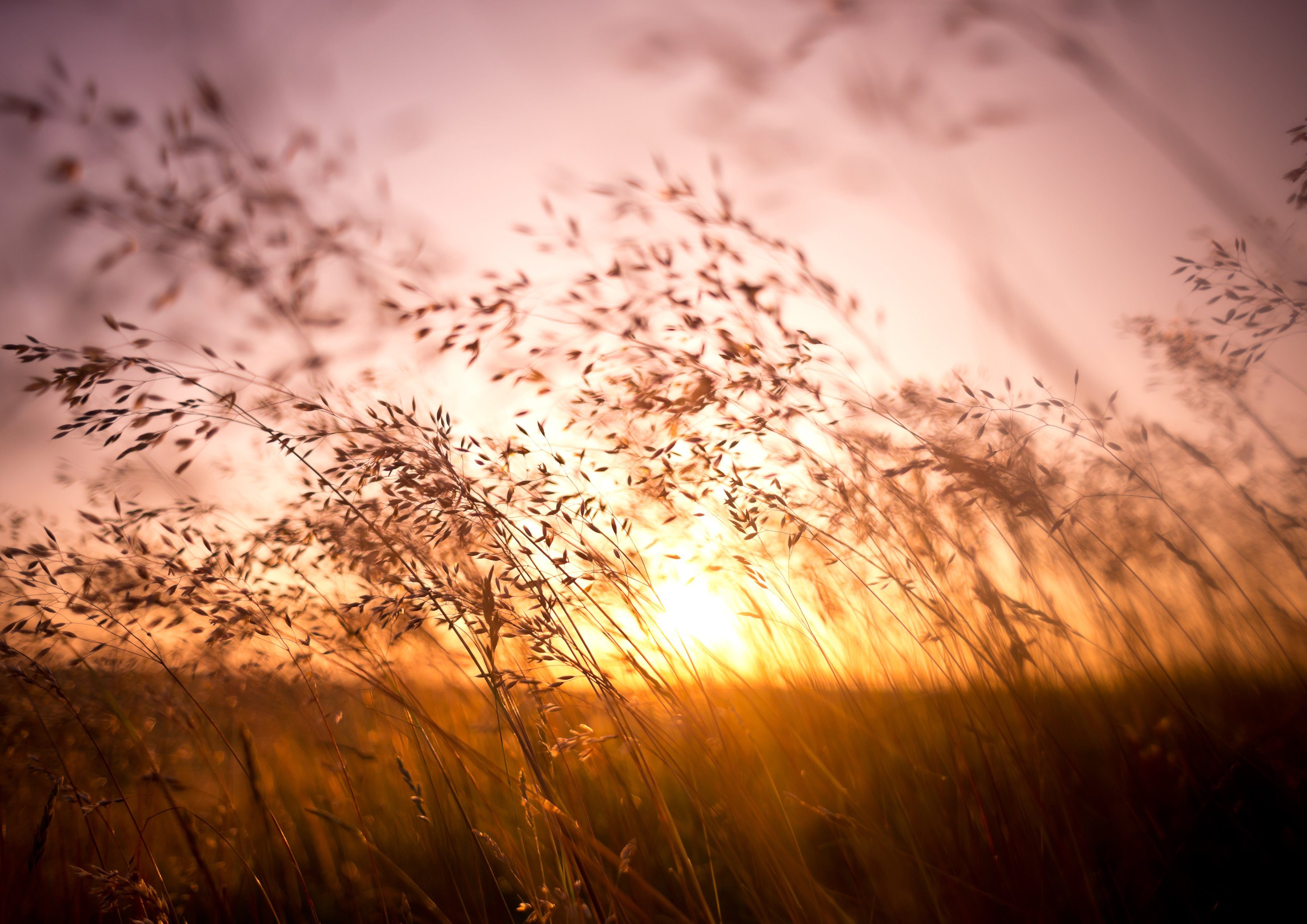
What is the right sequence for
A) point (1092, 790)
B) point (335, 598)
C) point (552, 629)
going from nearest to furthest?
point (1092, 790), point (552, 629), point (335, 598)

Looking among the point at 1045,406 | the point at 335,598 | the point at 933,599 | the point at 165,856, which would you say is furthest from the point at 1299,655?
the point at 165,856

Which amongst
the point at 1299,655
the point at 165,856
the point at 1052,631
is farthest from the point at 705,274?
the point at 165,856

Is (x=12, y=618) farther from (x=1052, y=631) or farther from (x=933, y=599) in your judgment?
(x=1052, y=631)

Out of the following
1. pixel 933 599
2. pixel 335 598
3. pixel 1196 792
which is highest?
pixel 335 598

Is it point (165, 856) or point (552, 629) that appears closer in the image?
point (552, 629)

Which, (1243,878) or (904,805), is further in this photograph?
(904,805)

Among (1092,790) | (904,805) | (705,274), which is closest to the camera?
(1092,790)

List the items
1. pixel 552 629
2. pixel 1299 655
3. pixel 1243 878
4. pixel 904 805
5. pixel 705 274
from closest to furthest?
pixel 1243 878, pixel 552 629, pixel 904 805, pixel 1299 655, pixel 705 274

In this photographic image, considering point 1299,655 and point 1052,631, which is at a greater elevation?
point 1052,631

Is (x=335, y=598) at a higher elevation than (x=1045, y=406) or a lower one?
higher

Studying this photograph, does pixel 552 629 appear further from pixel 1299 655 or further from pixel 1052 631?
pixel 1299 655

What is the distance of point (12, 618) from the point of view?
7.04 feet

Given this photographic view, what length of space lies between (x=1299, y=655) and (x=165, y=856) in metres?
3.96

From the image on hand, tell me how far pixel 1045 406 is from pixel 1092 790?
1.11 m
